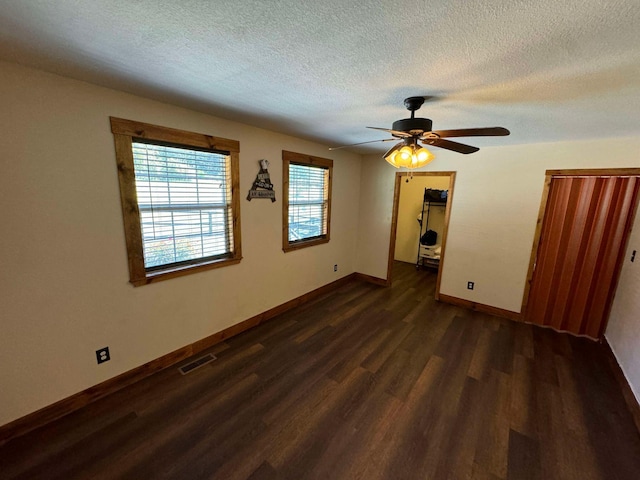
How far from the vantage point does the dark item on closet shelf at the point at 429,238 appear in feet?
18.3

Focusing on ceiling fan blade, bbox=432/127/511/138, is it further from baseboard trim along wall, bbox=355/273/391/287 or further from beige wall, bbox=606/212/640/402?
baseboard trim along wall, bbox=355/273/391/287

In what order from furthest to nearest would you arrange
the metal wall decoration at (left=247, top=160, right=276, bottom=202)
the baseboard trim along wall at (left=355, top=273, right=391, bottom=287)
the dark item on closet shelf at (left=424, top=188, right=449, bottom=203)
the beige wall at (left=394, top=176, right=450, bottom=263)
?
the beige wall at (left=394, top=176, right=450, bottom=263) → the dark item on closet shelf at (left=424, top=188, right=449, bottom=203) → the baseboard trim along wall at (left=355, top=273, right=391, bottom=287) → the metal wall decoration at (left=247, top=160, right=276, bottom=202)

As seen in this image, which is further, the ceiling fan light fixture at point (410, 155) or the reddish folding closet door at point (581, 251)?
the reddish folding closet door at point (581, 251)

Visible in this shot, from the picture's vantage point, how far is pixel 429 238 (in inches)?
220

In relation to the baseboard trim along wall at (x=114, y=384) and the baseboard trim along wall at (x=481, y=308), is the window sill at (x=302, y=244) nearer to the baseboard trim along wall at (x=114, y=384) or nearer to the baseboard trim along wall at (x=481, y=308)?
the baseboard trim along wall at (x=114, y=384)

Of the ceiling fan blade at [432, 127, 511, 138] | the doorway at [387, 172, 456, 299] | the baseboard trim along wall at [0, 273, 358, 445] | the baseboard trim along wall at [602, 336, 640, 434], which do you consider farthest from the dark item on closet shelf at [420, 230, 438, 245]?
the ceiling fan blade at [432, 127, 511, 138]

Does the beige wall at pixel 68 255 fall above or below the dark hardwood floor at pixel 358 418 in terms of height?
above

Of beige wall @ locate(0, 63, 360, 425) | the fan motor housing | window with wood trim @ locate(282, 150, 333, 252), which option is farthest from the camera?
window with wood trim @ locate(282, 150, 333, 252)

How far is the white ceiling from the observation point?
0.97 metres

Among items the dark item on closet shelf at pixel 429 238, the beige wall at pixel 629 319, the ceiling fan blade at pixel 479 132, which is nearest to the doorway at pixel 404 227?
the dark item on closet shelf at pixel 429 238

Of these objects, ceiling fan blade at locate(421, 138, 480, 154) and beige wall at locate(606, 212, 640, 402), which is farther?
beige wall at locate(606, 212, 640, 402)

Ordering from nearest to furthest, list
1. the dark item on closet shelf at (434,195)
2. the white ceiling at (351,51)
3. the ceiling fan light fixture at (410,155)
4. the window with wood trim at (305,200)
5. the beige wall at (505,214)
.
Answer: the white ceiling at (351,51) < the ceiling fan light fixture at (410,155) < the beige wall at (505,214) < the window with wood trim at (305,200) < the dark item on closet shelf at (434,195)

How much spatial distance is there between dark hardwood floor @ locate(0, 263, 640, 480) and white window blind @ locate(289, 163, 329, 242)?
4.76 feet

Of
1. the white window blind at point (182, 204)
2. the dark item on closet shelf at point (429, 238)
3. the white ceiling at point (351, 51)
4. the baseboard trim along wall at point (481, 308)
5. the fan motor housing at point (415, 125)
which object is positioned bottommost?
the baseboard trim along wall at point (481, 308)
